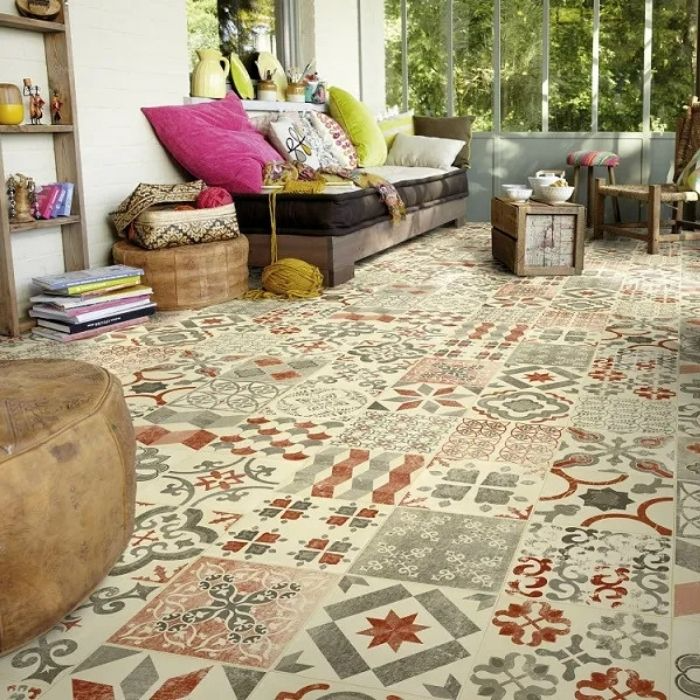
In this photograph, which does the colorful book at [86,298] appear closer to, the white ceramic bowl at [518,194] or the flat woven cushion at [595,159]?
the white ceramic bowl at [518,194]

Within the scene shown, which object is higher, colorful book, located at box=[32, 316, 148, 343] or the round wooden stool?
the round wooden stool

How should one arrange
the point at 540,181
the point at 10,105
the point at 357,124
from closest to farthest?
the point at 10,105 → the point at 540,181 → the point at 357,124

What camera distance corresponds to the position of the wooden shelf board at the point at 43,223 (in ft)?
13.9

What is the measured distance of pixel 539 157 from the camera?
8.17m

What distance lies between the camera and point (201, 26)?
625 centimetres

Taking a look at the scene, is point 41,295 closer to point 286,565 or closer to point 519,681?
point 286,565

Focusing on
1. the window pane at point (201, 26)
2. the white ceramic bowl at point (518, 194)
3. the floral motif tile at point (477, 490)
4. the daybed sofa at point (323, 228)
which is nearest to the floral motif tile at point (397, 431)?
the floral motif tile at point (477, 490)

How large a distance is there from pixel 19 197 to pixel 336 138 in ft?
10.4

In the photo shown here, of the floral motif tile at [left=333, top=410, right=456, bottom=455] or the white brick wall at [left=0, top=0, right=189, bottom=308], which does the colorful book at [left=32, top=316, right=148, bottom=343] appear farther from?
the floral motif tile at [left=333, top=410, right=456, bottom=455]

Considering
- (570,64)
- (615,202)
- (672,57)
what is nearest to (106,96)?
(615,202)

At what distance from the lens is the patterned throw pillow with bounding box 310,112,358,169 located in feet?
22.5

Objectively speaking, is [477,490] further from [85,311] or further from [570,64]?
[570,64]

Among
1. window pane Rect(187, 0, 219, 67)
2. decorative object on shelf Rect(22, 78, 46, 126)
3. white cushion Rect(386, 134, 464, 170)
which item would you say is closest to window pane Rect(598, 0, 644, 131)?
white cushion Rect(386, 134, 464, 170)

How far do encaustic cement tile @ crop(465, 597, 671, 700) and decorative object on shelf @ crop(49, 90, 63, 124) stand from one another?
351cm
